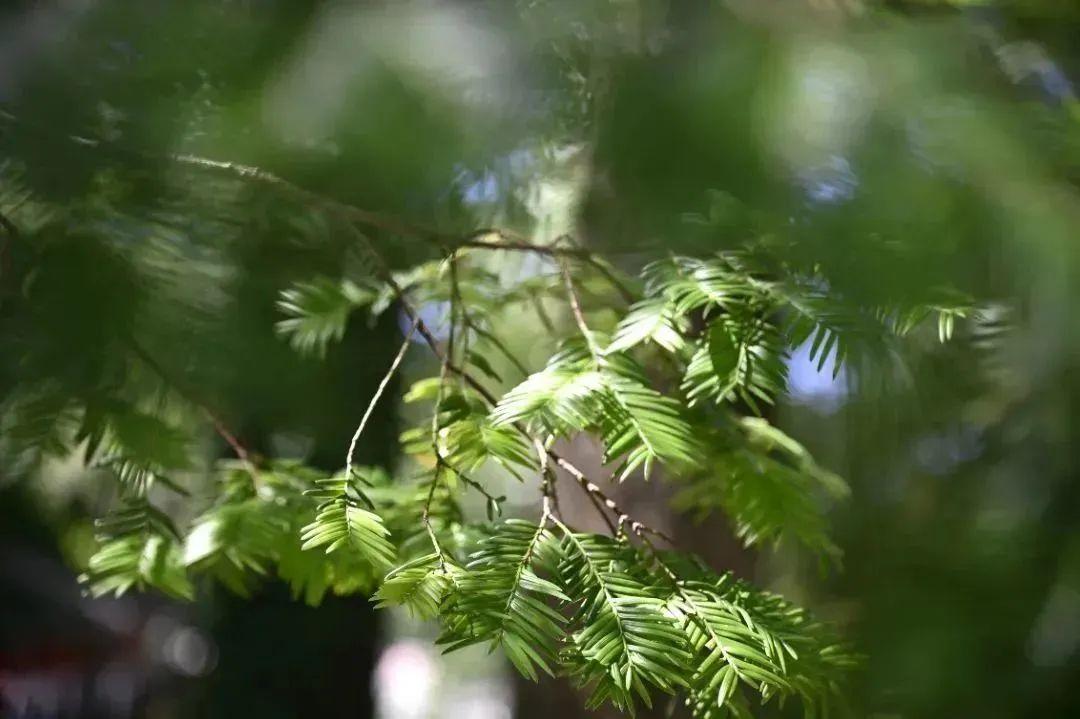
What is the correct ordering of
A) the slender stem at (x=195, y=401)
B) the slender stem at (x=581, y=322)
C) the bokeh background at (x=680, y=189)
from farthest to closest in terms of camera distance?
1. the slender stem at (x=581, y=322)
2. the slender stem at (x=195, y=401)
3. the bokeh background at (x=680, y=189)

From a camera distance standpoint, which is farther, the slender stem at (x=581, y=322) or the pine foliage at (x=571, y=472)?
the slender stem at (x=581, y=322)

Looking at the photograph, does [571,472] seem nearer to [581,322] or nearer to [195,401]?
[581,322]

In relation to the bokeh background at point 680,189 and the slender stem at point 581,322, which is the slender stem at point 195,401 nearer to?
the bokeh background at point 680,189

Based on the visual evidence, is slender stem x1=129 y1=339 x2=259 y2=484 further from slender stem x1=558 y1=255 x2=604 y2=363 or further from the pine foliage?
slender stem x1=558 y1=255 x2=604 y2=363

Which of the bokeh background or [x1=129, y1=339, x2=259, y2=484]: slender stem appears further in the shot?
[x1=129, y1=339, x2=259, y2=484]: slender stem

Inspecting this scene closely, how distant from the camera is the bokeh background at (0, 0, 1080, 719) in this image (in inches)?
8.4

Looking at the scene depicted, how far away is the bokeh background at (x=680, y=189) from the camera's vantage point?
214 millimetres

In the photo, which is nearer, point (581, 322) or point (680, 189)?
point (680, 189)

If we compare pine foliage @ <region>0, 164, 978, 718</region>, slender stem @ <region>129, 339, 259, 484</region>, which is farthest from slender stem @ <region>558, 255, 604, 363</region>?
slender stem @ <region>129, 339, 259, 484</region>

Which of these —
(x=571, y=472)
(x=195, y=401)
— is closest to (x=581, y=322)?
(x=571, y=472)

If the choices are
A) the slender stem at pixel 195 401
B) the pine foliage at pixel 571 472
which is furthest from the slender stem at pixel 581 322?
the slender stem at pixel 195 401

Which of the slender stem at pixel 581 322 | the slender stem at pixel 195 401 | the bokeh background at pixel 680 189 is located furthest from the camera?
the slender stem at pixel 581 322

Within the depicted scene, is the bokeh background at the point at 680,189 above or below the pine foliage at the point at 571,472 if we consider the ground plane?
above

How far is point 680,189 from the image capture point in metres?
0.23
